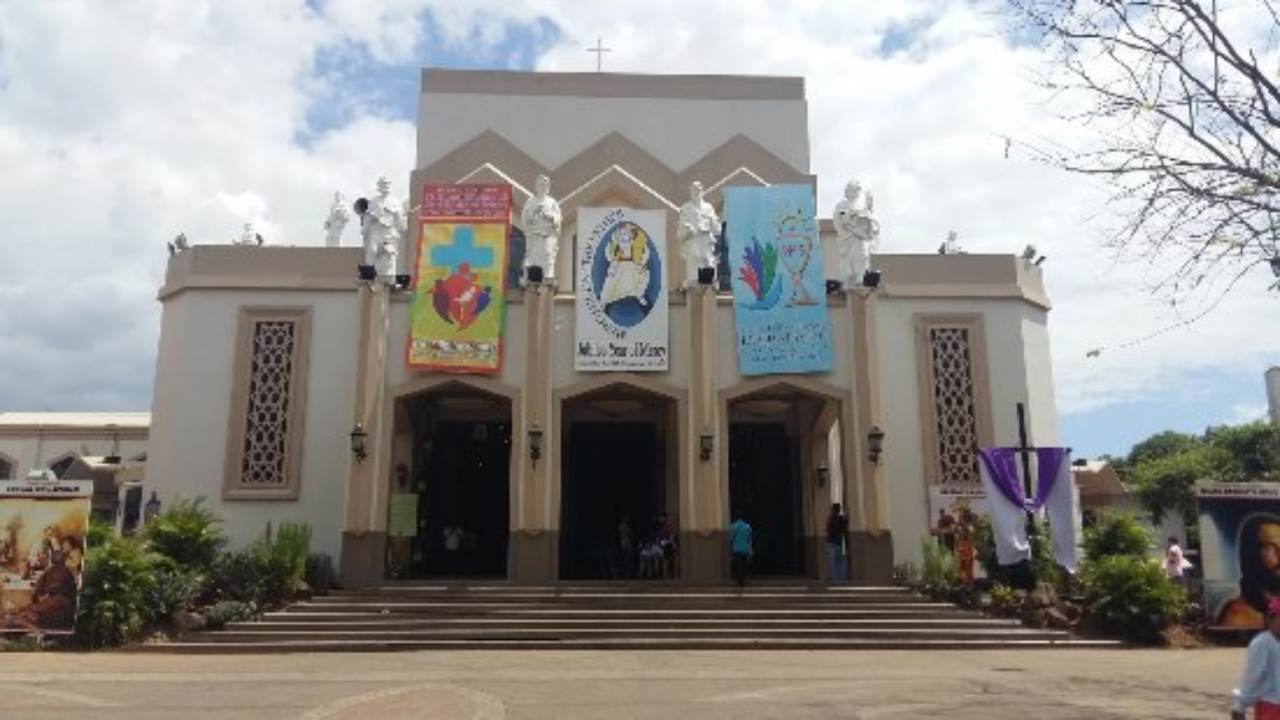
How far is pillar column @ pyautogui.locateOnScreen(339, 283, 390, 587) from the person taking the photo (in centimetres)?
1766

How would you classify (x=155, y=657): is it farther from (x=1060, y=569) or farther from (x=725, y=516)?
(x=1060, y=569)

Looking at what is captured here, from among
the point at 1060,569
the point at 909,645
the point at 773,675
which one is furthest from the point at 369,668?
the point at 1060,569

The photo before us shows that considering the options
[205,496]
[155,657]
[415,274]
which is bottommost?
[155,657]

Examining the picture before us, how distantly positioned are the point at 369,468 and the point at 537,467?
2885 mm

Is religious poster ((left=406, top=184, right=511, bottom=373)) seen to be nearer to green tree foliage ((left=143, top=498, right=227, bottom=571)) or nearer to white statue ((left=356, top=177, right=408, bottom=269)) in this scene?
white statue ((left=356, top=177, right=408, bottom=269))

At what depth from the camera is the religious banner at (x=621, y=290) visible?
18688mm

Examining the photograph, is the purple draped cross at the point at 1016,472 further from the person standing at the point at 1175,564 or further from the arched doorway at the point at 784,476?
the arched doorway at the point at 784,476

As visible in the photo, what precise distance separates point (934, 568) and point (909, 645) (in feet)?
9.90

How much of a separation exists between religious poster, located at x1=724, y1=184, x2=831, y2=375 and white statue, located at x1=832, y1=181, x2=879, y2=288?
20.2 inches

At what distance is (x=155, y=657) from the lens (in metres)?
13.6

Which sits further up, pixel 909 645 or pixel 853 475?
pixel 853 475


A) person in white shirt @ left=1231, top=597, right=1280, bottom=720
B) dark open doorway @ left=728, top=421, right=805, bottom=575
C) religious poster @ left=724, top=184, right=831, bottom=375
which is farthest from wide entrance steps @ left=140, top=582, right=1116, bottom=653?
person in white shirt @ left=1231, top=597, right=1280, bottom=720

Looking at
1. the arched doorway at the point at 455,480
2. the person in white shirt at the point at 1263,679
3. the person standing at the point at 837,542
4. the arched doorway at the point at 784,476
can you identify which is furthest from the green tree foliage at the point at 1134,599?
the arched doorway at the point at 455,480

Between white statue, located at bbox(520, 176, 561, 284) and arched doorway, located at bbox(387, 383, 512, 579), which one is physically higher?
white statue, located at bbox(520, 176, 561, 284)
